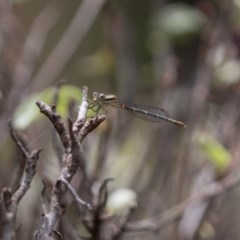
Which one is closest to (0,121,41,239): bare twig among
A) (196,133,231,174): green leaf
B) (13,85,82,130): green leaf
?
(13,85,82,130): green leaf

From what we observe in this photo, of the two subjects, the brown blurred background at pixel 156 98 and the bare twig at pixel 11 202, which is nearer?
the bare twig at pixel 11 202

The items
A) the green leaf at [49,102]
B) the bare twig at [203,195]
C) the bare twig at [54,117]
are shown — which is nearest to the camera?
the bare twig at [54,117]

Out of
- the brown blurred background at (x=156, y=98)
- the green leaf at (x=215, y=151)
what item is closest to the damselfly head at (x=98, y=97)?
the brown blurred background at (x=156, y=98)

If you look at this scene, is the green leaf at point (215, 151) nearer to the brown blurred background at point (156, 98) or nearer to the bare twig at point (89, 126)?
the brown blurred background at point (156, 98)

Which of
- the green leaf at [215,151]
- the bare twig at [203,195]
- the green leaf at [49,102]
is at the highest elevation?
the green leaf at [49,102]

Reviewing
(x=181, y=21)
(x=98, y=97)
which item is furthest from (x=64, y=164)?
(x=181, y=21)

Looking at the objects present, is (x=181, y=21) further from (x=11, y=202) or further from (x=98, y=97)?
(x=11, y=202)
